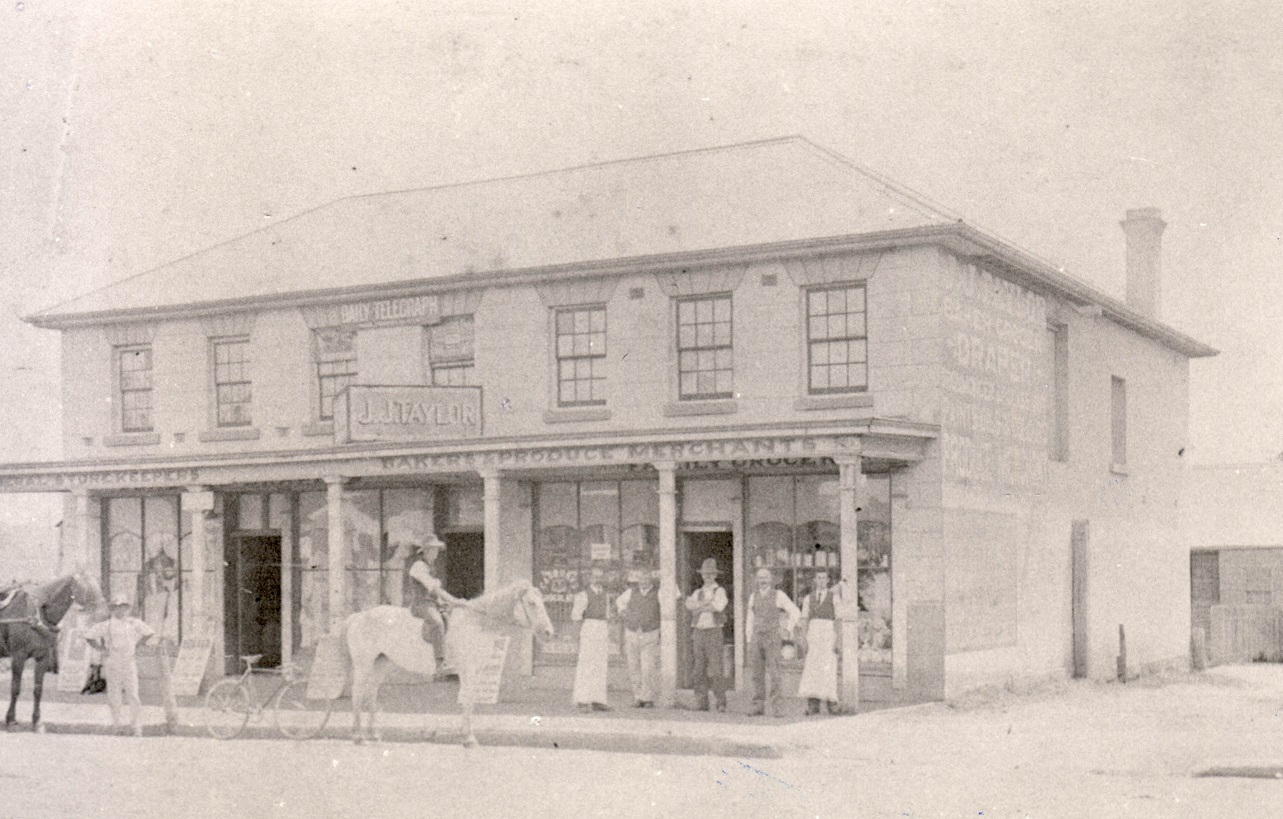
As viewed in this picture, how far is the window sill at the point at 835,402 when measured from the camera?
63.8 feet

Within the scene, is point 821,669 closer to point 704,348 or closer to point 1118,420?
point 704,348

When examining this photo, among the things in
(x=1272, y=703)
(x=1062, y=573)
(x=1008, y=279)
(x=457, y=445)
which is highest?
(x=1008, y=279)

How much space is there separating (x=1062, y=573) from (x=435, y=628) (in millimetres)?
9234

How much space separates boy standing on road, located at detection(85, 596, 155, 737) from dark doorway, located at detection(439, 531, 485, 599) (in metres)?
6.33

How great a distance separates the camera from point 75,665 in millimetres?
22203

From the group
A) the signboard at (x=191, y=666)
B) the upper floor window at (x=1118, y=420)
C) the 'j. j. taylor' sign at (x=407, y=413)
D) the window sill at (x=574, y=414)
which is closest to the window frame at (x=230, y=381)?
the 'j. j. taylor' sign at (x=407, y=413)

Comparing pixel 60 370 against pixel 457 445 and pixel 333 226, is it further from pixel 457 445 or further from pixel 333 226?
pixel 457 445

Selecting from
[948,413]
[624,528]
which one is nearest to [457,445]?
[624,528]

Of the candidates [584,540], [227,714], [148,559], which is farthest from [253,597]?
[227,714]

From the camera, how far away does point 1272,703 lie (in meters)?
20.4

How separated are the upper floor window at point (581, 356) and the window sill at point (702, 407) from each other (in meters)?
1.12

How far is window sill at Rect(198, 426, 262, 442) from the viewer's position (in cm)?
2355

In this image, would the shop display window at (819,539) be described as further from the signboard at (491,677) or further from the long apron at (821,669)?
the signboard at (491,677)

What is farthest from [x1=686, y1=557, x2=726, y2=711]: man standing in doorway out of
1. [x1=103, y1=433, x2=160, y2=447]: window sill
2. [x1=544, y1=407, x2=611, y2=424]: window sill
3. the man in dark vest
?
[x1=103, y1=433, x2=160, y2=447]: window sill
